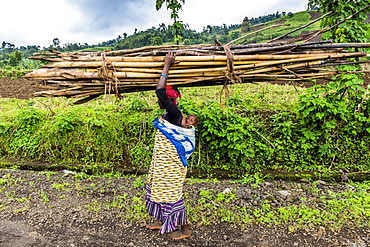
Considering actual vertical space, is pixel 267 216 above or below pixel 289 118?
below

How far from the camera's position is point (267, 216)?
3.08 meters

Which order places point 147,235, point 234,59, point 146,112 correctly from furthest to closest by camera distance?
point 146,112
point 147,235
point 234,59

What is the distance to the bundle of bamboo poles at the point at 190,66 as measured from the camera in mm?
2600

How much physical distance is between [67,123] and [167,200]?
3.12 meters

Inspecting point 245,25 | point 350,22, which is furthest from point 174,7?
point 245,25

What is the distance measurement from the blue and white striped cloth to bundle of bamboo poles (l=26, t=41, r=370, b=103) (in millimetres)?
434

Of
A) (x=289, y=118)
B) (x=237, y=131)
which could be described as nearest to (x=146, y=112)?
(x=237, y=131)

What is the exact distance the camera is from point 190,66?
103 inches

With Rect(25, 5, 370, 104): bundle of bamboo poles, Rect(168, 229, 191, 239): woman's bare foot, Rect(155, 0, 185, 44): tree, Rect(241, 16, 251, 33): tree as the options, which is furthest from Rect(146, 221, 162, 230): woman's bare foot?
Rect(241, 16, 251, 33): tree

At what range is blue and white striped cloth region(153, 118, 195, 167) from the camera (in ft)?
8.33

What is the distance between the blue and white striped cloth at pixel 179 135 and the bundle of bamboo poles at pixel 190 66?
0.43 metres

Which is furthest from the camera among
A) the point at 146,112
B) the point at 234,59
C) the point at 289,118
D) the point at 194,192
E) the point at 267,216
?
the point at 146,112

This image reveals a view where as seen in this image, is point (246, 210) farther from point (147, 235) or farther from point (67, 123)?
point (67, 123)

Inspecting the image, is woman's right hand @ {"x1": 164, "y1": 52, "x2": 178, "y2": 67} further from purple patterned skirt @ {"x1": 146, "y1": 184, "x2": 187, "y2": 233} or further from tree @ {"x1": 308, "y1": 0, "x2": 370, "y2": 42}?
tree @ {"x1": 308, "y1": 0, "x2": 370, "y2": 42}
